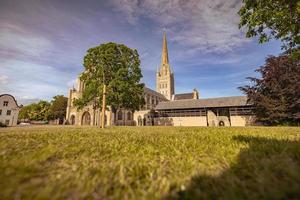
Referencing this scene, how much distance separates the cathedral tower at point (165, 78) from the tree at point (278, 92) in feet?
193

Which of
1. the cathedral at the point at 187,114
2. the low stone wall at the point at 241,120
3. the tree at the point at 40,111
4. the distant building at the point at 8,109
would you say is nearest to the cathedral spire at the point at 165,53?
the cathedral at the point at 187,114

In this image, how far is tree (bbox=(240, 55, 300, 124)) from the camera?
2038cm

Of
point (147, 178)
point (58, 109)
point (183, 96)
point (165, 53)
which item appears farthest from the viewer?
point (165, 53)

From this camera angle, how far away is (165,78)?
8431cm

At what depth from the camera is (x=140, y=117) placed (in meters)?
46.2

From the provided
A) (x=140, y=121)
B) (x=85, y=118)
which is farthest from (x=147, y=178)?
(x=85, y=118)

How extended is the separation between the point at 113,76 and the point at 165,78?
64034mm

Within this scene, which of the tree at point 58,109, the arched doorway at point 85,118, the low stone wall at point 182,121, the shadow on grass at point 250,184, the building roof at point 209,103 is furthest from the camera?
the tree at point 58,109

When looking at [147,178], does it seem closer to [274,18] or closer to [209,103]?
[274,18]

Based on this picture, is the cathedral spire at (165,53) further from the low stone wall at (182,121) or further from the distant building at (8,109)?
the distant building at (8,109)

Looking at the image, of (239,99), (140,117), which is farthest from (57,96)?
(239,99)

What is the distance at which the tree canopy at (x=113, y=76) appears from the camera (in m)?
21.0

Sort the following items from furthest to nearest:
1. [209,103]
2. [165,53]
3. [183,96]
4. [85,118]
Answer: [165,53] → [183,96] → [85,118] → [209,103]

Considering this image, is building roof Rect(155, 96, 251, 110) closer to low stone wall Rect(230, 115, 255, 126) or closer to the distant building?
low stone wall Rect(230, 115, 255, 126)
